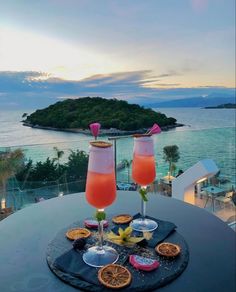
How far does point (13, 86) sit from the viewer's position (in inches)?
273

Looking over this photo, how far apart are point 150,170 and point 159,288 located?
58 centimetres

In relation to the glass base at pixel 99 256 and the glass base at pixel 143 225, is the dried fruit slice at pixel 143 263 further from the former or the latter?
the glass base at pixel 143 225

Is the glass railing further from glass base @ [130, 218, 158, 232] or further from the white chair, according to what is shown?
glass base @ [130, 218, 158, 232]

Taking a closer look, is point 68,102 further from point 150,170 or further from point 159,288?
point 159,288

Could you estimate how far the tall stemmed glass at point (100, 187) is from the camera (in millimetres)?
968

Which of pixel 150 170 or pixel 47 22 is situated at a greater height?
pixel 47 22

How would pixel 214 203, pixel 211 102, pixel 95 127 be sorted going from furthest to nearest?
1. pixel 211 102
2. pixel 214 203
3. pixel 95 127

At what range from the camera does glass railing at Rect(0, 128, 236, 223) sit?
150 inches

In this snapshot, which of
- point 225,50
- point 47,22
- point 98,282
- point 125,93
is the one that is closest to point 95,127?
point 98,282

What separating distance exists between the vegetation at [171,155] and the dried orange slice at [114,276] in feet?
10.5

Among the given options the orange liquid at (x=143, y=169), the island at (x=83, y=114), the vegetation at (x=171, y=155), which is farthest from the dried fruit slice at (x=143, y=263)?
the island at (x=83, y=114)

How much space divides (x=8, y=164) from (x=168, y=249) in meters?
3.55

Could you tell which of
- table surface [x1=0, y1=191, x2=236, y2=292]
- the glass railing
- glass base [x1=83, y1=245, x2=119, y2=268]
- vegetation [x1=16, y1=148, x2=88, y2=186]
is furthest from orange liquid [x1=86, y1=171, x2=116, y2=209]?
vegetation [x1=16, y1=148, x2=88, y2=186]

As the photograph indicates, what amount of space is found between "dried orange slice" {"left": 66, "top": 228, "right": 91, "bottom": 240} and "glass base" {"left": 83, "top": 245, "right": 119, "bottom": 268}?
11 cm
